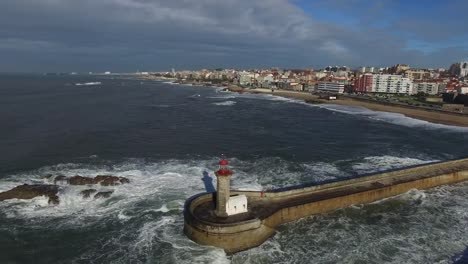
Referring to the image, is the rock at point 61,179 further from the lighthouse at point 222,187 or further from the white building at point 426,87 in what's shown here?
the white building at point 426,87

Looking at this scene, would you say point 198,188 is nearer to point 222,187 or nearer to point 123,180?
point 123,180

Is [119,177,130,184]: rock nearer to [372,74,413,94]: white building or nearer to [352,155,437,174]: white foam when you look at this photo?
[352,155,437,174]: white foam

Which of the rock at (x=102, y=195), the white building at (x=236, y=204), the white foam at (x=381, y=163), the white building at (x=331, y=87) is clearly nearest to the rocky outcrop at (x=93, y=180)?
the rock at (x=102, y=195)

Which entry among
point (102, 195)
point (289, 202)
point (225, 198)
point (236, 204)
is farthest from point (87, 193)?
point (289, 202)

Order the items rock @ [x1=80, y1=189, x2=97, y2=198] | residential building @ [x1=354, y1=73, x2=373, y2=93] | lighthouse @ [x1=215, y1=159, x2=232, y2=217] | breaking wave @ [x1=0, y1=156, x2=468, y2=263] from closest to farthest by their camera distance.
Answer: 1. breaking wave @ [x1=0, y1=156, x2=468, y2=263]
2. lighthouse @ [x1=215, y1=159, x2=232, y2=217]
3. rock @ [x1=80, y1=189, x2=97, y2=198]
4. residential building @ [x1=354, y1=73, x2=373, y2=93]

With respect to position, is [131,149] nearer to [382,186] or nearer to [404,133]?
[382,186]

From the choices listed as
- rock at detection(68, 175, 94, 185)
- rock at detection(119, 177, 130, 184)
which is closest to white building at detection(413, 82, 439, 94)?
rock at detection(119, 177, 130, 184)

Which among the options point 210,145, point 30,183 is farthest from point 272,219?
point 210,145
